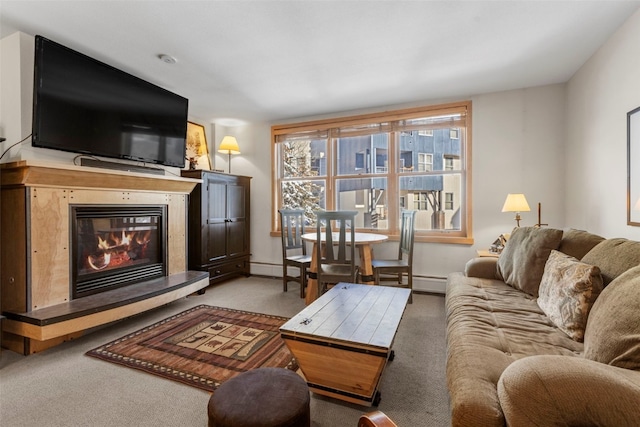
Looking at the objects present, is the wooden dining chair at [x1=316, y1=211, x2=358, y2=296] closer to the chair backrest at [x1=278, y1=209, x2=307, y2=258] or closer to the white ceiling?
the chair backrest at [x1=278, y1=209, x2=307, y2=258]

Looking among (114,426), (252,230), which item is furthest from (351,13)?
(252,230)

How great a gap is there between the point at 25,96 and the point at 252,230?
3056mm

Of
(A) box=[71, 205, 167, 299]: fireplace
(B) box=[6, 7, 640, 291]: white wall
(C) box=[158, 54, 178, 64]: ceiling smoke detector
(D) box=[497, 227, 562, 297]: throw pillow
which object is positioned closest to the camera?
(D) box=[497, 227, 562, 297]: throw pillow

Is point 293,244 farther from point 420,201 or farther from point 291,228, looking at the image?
point 420,201

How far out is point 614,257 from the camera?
63.7 inches

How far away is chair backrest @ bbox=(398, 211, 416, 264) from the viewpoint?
332cm

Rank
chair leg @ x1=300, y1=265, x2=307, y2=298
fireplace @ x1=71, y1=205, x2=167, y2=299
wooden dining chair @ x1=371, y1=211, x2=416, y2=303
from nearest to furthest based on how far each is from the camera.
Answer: fireplace @ x1=71, y1=205, x2=167, y2=299 < wooden dining chair @ x1=371, y1=211, x2=416, y2=303 < chair leg @ x1=300, y1=265, x2=307, y2=298

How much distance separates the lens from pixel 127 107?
2949 millimetres

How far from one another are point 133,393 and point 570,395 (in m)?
2.09

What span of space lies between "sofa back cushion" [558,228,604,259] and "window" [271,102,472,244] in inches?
60.3

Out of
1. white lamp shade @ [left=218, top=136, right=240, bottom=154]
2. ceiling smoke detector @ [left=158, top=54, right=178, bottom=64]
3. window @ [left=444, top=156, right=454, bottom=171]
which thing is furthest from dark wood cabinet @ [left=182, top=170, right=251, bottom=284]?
window @ [left=444, top=156, right=454, bottom=171]

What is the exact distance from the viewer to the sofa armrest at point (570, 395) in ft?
2.73

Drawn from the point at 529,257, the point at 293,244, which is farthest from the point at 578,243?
the point at 293,244

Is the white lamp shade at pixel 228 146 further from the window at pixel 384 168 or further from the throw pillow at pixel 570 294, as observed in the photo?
the throw pillow at pixel 570 294
